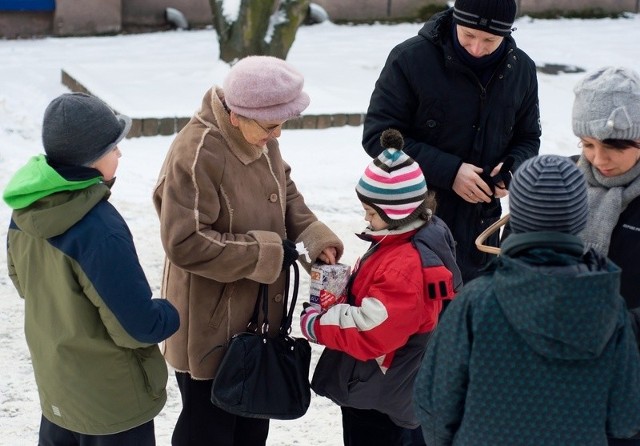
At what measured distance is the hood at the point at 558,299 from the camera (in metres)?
2.33

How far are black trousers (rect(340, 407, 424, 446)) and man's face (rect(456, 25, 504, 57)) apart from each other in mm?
1329

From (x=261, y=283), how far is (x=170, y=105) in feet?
18.0

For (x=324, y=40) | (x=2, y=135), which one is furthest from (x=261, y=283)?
(x=324, y=40)

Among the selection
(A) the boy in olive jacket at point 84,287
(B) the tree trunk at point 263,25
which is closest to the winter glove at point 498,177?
Result: (A) the boy in olive jacket at point 84,287

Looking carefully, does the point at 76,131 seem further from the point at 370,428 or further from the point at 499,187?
the point at 499,187

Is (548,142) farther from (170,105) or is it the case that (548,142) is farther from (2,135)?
(2,135)

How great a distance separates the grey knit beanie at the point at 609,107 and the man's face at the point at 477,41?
2.27 ft

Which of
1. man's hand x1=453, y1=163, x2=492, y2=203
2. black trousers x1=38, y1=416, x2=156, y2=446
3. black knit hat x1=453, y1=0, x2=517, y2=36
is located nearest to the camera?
black trousers x1=38, y1=416, x2=156, y2=446

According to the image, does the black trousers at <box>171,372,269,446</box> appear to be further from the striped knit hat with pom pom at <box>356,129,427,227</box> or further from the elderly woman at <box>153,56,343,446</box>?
the striped knit hat with pom pom at <box>356,129,427,227</box>

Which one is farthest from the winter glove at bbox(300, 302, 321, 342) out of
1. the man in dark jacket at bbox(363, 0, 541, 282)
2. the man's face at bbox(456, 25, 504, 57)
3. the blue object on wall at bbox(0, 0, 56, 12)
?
the blue object on wall at bbox(0, 0, 56, 12)

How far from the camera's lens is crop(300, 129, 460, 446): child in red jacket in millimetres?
3156

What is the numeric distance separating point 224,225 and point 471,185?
0.98 meters

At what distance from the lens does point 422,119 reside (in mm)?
3852

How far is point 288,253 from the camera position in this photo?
3.35 metres
